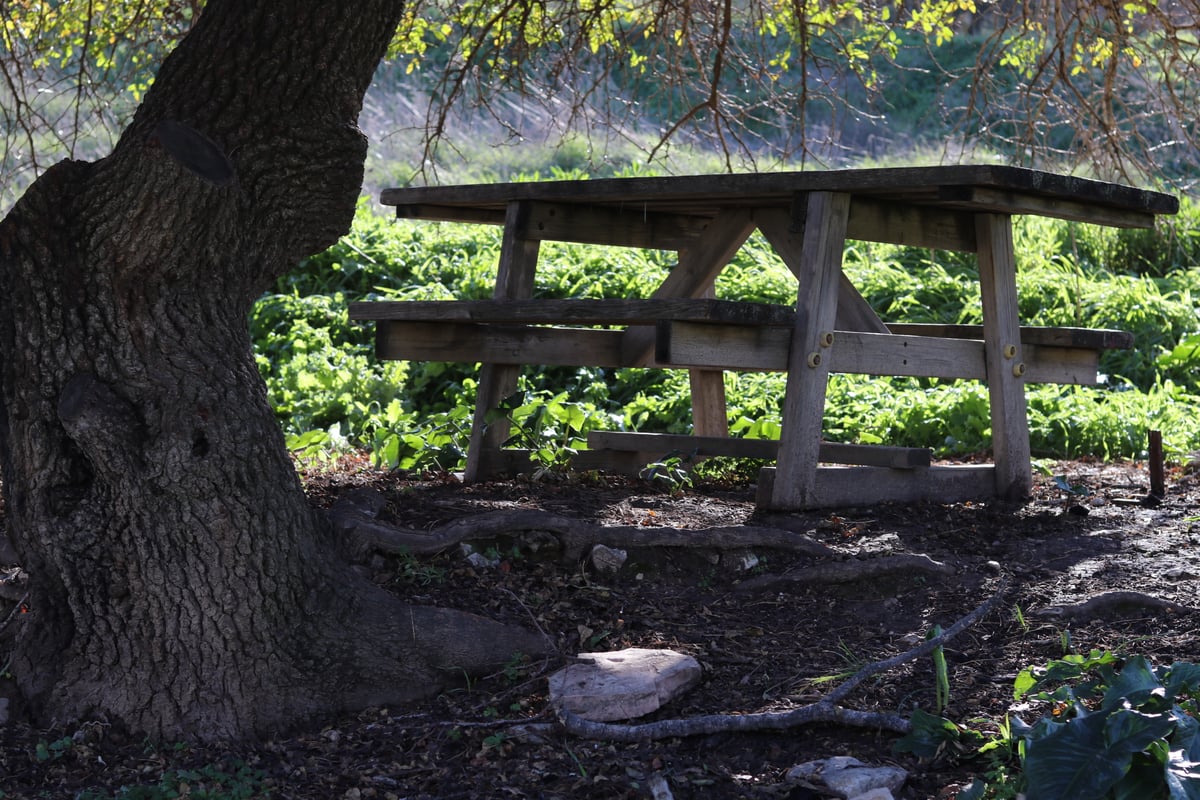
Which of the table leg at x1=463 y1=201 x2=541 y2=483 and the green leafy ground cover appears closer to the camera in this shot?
the table leg at x1=463 y1=201 x2=541 y2=483

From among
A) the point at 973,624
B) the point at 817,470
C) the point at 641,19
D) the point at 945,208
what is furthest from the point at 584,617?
the point at 641,19

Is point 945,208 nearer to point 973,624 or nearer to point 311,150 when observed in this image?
point 973,624

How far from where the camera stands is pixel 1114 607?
3.82 metres

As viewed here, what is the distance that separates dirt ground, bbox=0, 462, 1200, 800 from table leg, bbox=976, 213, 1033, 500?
24 centimetres

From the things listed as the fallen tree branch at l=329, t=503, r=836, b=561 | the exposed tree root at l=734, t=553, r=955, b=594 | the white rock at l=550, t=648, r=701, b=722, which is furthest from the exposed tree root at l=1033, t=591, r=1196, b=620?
the white rock at l=550, t=648, r=701, b=722

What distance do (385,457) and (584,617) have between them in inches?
109

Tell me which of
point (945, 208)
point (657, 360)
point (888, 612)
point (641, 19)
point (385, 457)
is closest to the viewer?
point (888, 612)

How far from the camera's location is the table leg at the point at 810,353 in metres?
4.71

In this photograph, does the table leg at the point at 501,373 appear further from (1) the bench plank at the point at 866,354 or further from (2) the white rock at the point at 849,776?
(2) the white rock at the point at 849,776

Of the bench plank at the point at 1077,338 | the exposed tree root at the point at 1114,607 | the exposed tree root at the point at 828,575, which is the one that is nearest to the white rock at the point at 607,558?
the exposed tree root at the point at 828,575

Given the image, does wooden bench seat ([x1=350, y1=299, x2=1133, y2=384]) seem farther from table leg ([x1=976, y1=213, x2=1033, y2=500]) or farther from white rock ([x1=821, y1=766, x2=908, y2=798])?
white rock ([x1=821, y1=766, x2=908, y2=798])

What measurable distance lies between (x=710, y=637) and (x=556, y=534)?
0.72 meters

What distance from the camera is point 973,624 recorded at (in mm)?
3721

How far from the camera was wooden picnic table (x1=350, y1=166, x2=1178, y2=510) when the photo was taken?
15.3ft
